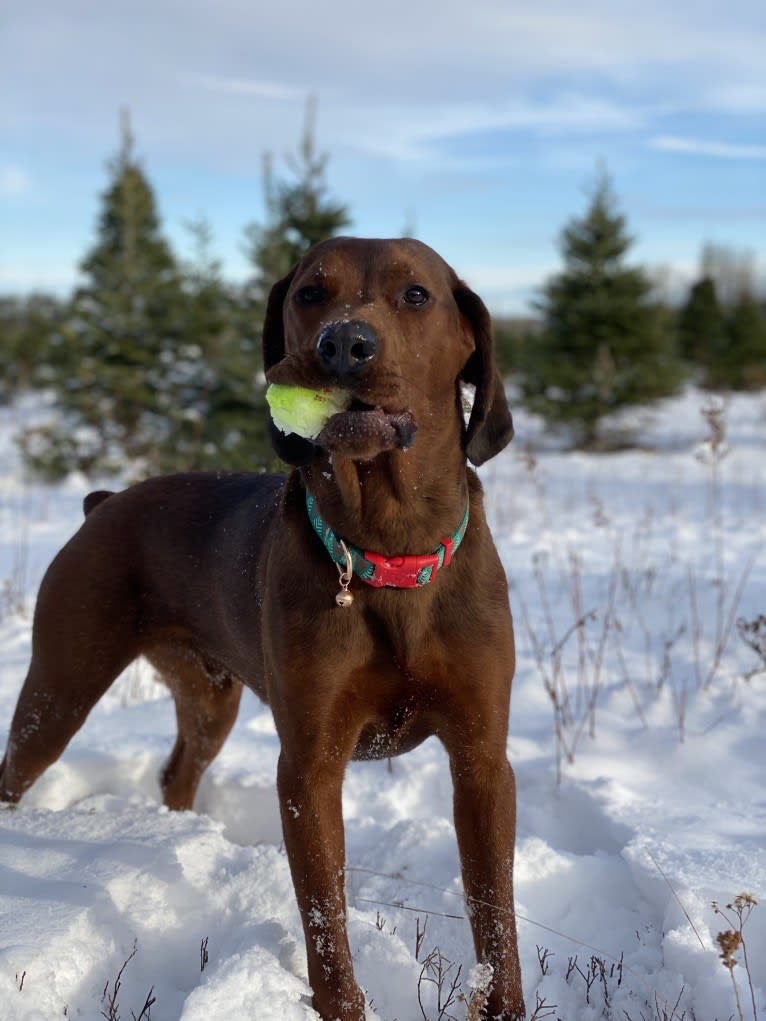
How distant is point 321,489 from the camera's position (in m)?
2.44

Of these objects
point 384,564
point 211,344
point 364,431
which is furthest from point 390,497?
point 211,344

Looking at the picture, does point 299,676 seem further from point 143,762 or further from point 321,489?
point 143,762

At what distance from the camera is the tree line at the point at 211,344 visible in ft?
34.3

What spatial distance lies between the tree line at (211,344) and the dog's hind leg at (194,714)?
14.6ft

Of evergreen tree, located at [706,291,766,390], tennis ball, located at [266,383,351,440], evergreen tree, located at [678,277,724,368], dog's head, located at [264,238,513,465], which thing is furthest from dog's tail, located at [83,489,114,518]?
evergreen tree, located at [678,277,724,368]

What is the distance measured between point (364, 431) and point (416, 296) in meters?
0.55

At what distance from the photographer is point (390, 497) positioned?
2.42 metres

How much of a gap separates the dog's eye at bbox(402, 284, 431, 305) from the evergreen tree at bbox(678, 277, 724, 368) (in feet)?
93.7

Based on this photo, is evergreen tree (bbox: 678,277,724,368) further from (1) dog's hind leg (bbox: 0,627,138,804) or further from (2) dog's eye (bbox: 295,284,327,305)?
(2) dog's eye (bbox: 295,284,327,305)

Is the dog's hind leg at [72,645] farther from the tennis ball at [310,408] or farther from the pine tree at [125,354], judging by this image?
the pine tree at [125,354]

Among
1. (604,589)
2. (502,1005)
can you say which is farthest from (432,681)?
(604,589)

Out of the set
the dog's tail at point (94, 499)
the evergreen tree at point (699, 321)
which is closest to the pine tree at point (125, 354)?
the dog's tail at point (94, 499)

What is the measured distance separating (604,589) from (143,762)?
3.54m

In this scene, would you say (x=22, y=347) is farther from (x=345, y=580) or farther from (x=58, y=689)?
(x=345, y=580)
